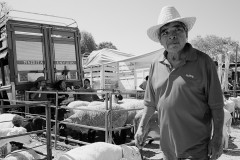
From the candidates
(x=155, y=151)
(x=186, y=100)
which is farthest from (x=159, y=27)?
(x=155, y=151)

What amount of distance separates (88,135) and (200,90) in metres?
4.31

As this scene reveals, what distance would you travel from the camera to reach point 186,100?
2115 millimetres

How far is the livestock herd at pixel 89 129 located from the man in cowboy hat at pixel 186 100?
776mm

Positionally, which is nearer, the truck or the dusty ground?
the dusty ground

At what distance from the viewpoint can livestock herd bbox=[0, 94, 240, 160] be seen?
3.35m

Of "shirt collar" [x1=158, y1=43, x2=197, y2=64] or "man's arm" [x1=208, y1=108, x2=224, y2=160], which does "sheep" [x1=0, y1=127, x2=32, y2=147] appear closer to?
"shirt collar" [x1=158, y1=43, x2=197, y2=64]

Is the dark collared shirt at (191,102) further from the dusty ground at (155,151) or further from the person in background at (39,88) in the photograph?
the person in background at (39,88)

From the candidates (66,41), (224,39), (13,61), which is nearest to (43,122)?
(13,61)

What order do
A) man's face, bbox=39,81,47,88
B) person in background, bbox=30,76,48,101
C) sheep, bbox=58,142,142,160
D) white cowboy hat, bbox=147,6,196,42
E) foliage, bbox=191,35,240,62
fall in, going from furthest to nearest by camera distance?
foliage, bbox=191,35,240,62 → man's face, bbox=39,81,47,88 → person in background, bbox=30,76,48,101 → sheep, bbox=58,142,142,160 → white cowboy hat, bbox=147,6,196,42

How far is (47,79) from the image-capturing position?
25.4 feet

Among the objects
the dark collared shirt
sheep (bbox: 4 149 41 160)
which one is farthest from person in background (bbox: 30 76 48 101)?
the dark collared shirt

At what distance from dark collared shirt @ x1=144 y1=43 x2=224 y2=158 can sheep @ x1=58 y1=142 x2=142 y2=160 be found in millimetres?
1207

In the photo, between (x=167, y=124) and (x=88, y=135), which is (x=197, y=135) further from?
(x=88, y=135)

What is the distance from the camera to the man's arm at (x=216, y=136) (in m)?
2.02
